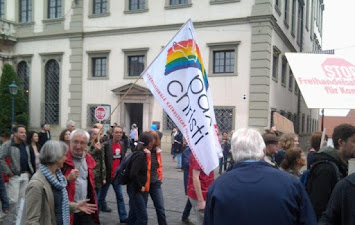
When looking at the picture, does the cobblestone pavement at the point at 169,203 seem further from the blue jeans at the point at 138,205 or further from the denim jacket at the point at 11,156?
the denim jacket at the point at 11,156

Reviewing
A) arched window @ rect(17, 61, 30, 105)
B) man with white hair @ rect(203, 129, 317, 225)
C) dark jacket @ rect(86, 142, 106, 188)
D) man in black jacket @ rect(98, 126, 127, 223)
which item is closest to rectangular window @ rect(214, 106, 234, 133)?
man in black jacket @ rect(98, 126, 127, 223)

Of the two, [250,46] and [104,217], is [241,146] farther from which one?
[250,46]

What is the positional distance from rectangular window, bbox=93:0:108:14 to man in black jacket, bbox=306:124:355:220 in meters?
19.0

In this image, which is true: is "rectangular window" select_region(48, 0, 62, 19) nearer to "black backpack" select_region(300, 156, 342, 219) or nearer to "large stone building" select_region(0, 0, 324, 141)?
"large stone building" select_region(0, 0, 324, 141)

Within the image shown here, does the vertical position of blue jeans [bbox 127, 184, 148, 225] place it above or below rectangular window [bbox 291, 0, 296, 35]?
below

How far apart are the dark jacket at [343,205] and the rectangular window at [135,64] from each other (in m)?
17.2

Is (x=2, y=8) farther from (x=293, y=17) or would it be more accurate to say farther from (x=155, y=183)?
(x=155, y=183)

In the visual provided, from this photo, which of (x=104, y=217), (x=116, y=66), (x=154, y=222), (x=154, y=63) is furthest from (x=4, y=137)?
(x=116, y=66)

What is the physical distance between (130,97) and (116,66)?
2.02m

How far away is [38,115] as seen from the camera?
22391mm

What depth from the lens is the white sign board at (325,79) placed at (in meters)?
3.91

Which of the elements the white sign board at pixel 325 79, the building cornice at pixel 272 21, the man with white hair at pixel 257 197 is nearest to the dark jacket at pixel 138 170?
the white sign board at pixel 325 79

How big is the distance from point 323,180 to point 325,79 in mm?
1476

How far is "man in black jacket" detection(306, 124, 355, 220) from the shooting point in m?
3.03
